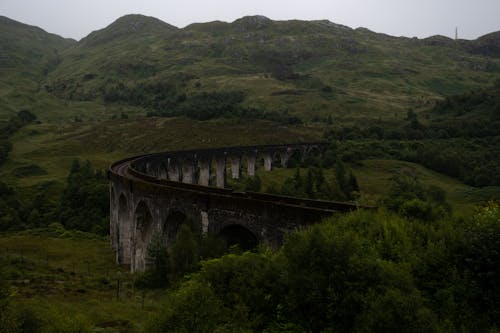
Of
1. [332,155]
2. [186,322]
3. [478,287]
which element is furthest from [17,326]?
[332,155]

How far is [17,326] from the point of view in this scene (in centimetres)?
1440

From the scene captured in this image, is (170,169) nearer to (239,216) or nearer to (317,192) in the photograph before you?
(317,192)

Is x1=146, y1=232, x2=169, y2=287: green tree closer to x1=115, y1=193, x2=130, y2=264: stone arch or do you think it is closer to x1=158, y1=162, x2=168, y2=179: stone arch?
x1=115, y1=193, x2=130, y2=264: stone arch

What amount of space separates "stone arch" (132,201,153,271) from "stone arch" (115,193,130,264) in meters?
4.73

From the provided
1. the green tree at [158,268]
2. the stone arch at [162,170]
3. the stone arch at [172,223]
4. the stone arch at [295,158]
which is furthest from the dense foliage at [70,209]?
the stone arch at [295,158]

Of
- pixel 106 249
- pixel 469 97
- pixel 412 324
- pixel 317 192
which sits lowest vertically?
pixel 106 249

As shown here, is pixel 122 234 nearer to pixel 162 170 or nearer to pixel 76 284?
pixel 76 284

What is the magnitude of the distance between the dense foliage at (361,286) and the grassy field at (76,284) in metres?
5.66

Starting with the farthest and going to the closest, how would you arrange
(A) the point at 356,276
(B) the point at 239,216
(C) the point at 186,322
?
(B) the point at 239,216
(A) the point at 356,276
(C) the point at 186,322

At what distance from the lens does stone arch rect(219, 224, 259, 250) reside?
31.0m

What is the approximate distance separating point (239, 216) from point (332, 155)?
3008 inches

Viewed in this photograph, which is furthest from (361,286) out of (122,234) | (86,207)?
(86,207)

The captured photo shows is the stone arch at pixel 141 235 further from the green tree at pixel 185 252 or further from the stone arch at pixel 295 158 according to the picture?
the stone arch at pixel 295 158

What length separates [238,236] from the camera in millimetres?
31828
